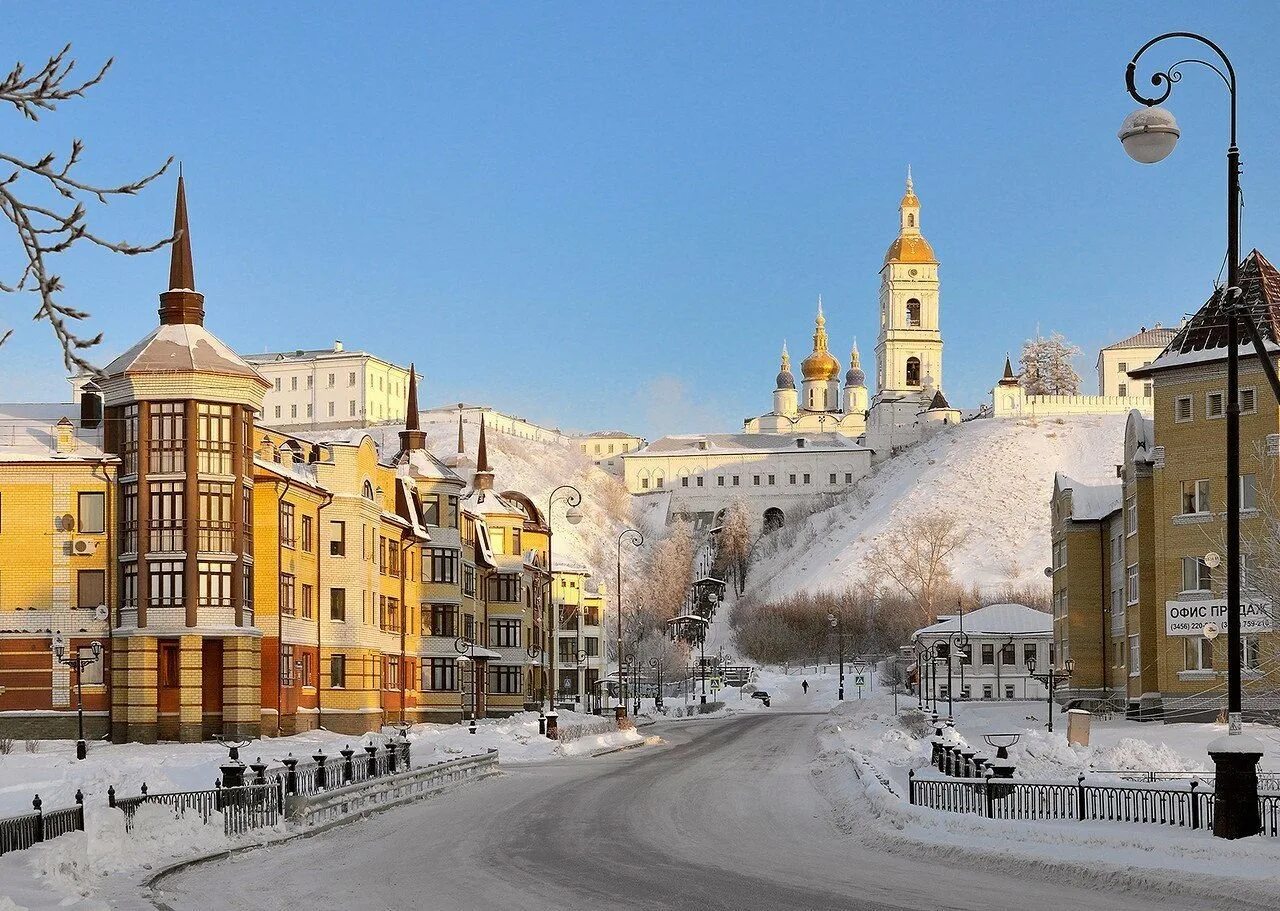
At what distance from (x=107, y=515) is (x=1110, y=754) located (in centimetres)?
2814

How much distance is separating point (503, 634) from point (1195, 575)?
113 feet

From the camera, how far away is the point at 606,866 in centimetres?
2123

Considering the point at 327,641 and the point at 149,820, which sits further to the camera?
the point at 327,641

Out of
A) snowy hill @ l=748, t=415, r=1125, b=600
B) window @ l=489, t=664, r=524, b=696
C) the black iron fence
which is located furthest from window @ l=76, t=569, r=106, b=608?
snowy hill @ l=748, t=415, r=1125, b=600

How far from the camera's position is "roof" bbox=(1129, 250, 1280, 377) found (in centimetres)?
5234

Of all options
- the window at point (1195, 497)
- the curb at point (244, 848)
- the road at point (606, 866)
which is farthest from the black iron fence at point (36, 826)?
the window at point (1195, 497)

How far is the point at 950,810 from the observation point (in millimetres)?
24750

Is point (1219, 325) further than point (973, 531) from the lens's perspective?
No

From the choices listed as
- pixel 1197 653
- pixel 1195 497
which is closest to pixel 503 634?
pixel 1197 653

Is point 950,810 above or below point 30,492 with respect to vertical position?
below

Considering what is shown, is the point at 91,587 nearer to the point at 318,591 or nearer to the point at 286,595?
the point at 286,595

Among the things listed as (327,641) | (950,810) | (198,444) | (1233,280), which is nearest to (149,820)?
(950,810)

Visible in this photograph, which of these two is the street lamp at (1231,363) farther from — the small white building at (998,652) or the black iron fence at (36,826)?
the small white building at (998,652)

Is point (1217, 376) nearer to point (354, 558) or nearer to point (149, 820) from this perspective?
point (354, 558)
